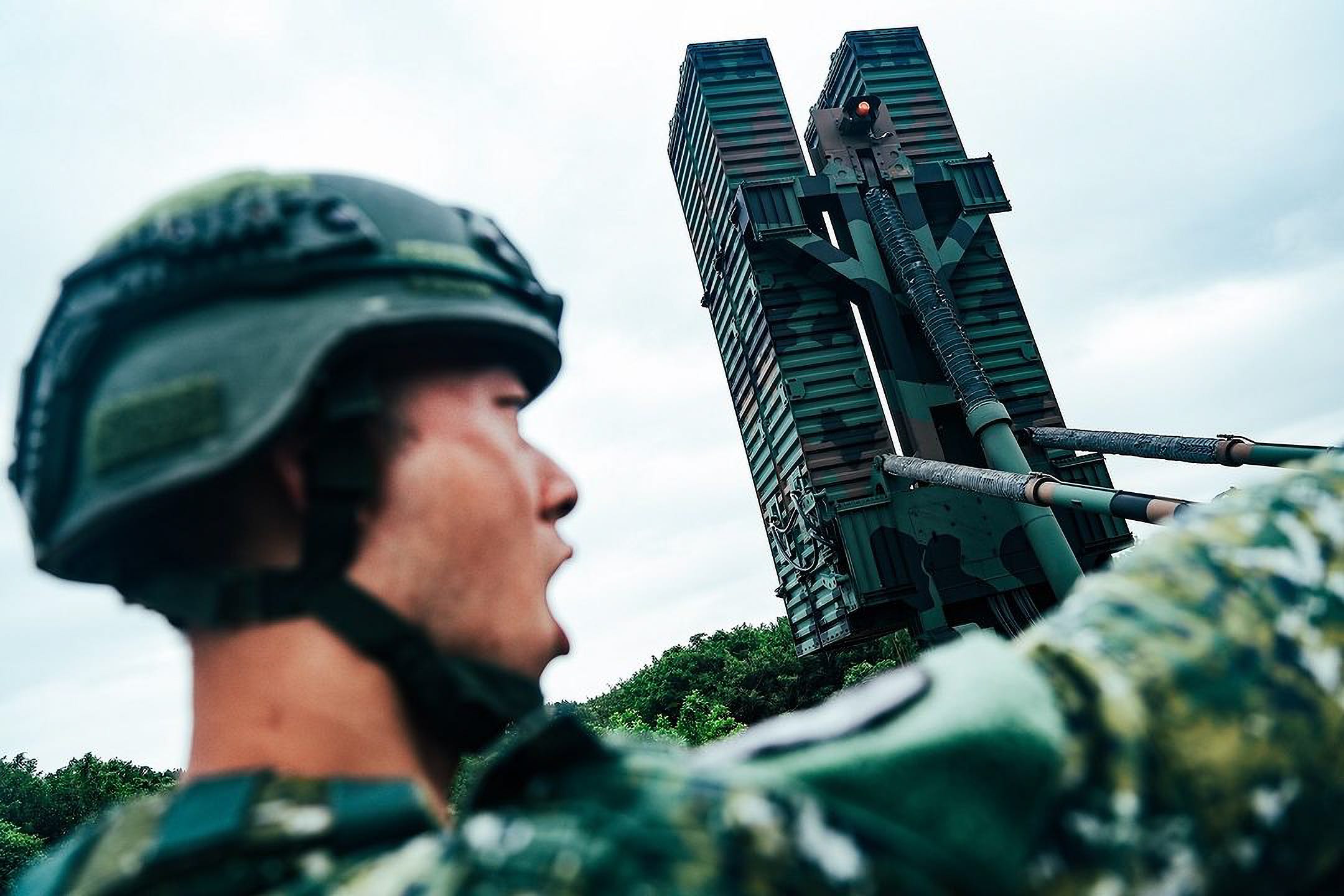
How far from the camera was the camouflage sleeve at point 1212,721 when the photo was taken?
0.66 meters

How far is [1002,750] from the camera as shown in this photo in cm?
68

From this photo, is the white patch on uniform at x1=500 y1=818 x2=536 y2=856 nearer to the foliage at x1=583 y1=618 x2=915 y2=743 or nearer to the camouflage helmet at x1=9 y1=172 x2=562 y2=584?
the camouflage helmet at x1=9 y1=172 x2=562 y2=584

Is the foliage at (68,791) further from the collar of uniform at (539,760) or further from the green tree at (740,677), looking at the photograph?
the collar of uniform at (539,760)

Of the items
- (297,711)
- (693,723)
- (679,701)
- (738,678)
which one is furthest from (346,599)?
(679,701)

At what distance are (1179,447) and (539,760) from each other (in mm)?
6792

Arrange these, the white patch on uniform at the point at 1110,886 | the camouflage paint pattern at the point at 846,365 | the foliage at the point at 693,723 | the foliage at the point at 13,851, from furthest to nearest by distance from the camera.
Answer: the foliage at the point at 693,723, the foliage at the point at 13,851, the camouflage paint pattern at the point at 846,365, the white patch on uniform at the point at 1110,886

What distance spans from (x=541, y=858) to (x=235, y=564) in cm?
66

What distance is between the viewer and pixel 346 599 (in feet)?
3.58

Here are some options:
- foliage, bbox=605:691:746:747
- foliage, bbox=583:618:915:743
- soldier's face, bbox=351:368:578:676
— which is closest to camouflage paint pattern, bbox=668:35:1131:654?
soldier's face, bbox=351:368:578:676

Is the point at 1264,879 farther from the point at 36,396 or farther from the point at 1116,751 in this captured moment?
the point at 36,396

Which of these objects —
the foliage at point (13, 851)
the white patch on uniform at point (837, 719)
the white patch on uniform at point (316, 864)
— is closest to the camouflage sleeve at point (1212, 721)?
the white patch on uniform at point (837, 719)

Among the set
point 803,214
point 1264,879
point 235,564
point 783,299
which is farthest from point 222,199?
point 803,214

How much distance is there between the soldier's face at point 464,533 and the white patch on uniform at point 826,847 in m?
0.61

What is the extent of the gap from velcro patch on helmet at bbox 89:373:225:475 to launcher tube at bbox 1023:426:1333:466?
491 cm
